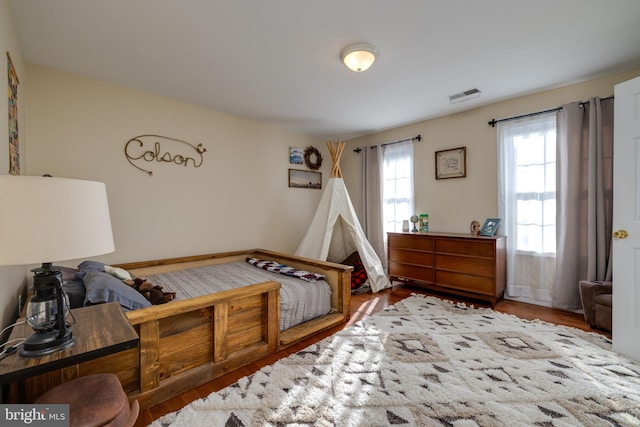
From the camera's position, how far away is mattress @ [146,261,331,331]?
93.2 inches

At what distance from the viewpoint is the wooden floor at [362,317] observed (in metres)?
1.56

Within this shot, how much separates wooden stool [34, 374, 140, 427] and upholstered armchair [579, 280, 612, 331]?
3409 millimetres

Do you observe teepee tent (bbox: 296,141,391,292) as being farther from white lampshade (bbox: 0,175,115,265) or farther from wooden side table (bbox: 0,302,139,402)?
white lampshade (bbox: 0,175,115,265)

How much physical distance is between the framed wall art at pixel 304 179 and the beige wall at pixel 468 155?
1.40 meters

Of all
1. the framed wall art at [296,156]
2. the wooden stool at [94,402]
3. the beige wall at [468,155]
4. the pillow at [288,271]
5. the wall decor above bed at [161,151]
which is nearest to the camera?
the wooden stool at [94,402]

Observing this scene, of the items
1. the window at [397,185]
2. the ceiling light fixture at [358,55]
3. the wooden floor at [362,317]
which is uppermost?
the ceiling light fixture at [358,55]

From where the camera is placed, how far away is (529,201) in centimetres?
312

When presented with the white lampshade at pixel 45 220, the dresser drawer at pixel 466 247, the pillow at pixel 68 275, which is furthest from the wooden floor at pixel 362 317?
the white lampshade at pixel 45 220

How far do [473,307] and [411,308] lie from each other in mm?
679

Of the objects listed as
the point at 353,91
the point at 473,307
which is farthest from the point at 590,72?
the point at 473,307

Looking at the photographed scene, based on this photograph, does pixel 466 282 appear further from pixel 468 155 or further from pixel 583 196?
pixel 468 155

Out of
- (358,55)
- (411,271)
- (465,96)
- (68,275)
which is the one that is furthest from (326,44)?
(411,271)

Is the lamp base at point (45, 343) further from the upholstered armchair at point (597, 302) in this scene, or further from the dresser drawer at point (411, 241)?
the upholstered armchair at point (597, 302)

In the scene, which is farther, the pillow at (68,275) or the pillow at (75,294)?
the pillow at (68,275)
